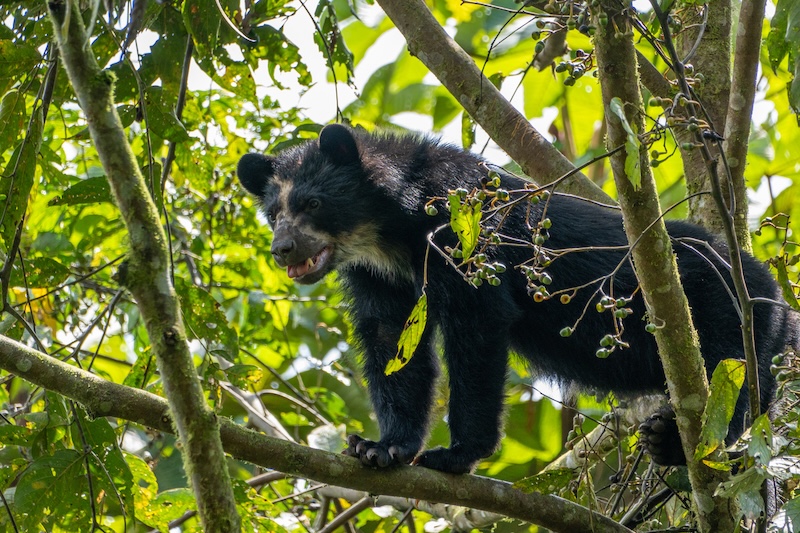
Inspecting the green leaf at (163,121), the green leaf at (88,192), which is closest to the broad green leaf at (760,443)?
the green leaf at (163,121)

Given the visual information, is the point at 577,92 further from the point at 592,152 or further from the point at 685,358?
the point at 685,358

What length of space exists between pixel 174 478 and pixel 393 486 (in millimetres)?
4419

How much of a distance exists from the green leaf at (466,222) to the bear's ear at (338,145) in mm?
3098

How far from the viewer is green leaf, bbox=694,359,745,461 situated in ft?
10.6

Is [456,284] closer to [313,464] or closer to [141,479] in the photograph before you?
[313,464]

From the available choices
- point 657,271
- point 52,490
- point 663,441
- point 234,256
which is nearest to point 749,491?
point 657,271

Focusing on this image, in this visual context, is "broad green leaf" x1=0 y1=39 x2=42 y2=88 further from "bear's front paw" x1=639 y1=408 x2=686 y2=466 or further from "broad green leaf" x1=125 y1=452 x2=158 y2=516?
"bear's front paw" x1=639 y1=408 x2=686 y2=466

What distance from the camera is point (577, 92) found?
1101 cm

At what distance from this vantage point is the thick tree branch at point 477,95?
5938 millimetres

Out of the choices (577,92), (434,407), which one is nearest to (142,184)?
(434,407)

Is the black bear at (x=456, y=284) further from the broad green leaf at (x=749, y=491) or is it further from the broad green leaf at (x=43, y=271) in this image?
the broad green leaf at (x=749, y=491)

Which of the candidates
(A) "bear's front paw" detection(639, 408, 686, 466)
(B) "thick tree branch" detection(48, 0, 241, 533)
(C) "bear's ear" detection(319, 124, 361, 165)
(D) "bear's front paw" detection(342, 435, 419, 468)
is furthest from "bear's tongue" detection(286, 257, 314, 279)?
(B) "thick tree branch" detection(48, 0, 241, 533)

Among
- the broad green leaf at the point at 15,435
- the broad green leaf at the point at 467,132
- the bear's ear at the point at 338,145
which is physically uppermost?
the broad green leaf at the point at 467,132

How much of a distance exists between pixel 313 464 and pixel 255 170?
126 inches
